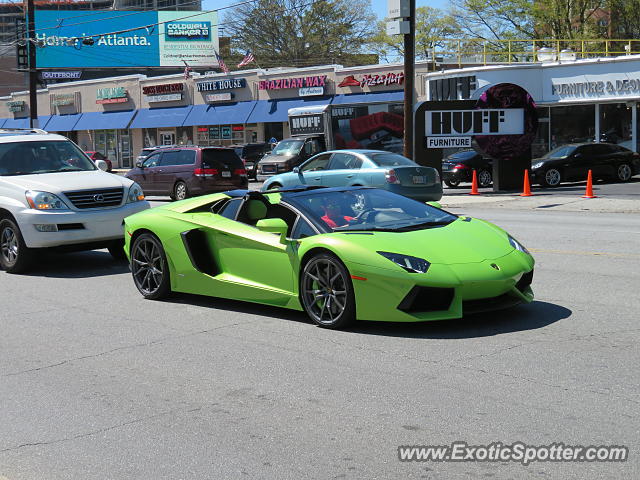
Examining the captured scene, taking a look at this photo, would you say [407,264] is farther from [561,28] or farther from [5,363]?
[561,28]

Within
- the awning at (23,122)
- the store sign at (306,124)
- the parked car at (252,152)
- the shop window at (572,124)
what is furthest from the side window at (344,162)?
the awning at (23,122)

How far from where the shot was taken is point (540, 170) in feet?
94.2

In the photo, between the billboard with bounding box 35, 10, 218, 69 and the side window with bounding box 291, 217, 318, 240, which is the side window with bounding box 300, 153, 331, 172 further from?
the billboard with bounding box 35, 10, 218, 69

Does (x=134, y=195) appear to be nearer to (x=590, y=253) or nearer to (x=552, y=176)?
(x=590, y=253)

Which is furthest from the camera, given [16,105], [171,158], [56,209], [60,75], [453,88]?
[60,75]

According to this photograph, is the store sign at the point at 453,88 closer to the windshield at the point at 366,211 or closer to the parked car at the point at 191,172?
the parked car at the point at 191,172

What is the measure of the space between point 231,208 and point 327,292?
5.97ft

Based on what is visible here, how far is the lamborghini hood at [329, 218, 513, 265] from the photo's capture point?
7.18m

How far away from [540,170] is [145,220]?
21.6 meters

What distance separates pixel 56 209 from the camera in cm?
1151

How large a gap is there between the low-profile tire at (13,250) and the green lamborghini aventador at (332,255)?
2.75 meters

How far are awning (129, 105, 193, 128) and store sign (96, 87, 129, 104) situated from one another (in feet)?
6.73

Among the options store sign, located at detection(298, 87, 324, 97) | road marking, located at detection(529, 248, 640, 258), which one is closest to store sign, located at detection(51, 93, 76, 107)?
store sign, located at detection(298, 87, 324, 97)

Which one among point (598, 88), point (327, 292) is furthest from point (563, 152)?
point (327, 292)
